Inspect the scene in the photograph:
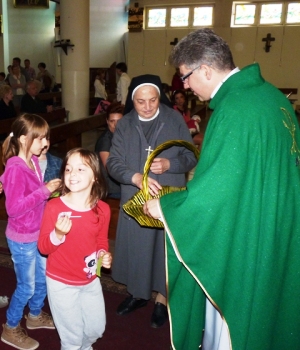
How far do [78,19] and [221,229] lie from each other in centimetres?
884

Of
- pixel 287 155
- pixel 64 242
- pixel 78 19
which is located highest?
pixel 78 19

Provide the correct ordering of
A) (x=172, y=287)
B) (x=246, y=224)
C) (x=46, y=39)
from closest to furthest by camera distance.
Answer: (x=246, y=224) < (x=172, y=287) < (x=46, y=39)

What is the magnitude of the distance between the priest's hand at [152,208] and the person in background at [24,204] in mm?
576

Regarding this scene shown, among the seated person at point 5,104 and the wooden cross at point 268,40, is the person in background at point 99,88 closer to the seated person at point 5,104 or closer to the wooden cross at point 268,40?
the seated person at point 5,104

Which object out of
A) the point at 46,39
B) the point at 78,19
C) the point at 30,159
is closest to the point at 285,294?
the point at 30,159

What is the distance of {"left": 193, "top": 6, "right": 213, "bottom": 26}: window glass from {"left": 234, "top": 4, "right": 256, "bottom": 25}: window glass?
3.67 ft

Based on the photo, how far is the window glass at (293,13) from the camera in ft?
52.6

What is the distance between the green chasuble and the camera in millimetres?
1784

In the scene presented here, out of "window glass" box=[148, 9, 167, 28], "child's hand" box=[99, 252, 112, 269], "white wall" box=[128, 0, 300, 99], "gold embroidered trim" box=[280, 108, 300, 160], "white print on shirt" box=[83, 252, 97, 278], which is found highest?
"window glass" box=[148, 9, 167, 28]

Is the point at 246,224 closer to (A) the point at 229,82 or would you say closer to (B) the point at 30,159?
(A) the point at 229,82

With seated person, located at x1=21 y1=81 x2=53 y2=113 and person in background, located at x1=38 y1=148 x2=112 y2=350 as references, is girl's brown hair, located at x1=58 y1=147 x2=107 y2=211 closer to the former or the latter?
person in background, located at x1=38 y1=148 x2=112 y2=350

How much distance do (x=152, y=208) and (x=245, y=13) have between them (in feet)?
54.6

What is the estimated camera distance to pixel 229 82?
76.0 inches

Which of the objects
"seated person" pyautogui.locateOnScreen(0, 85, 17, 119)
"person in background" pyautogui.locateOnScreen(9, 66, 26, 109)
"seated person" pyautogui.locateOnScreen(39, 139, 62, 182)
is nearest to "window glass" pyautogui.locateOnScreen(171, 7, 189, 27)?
"person in background" pyautogui.locateOnScreen(9, 66, 26, 109)
